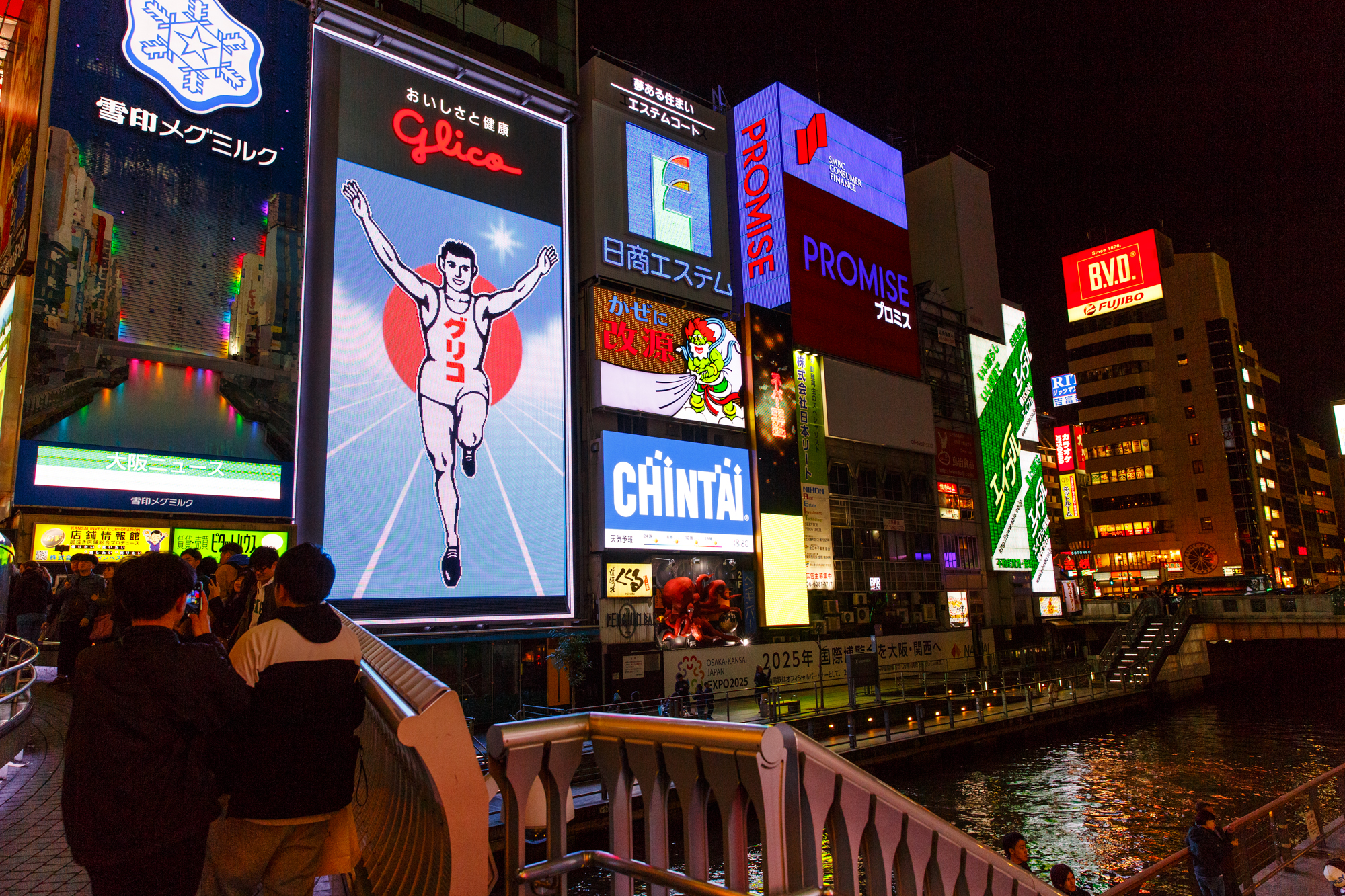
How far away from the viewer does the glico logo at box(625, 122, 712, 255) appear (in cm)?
2870

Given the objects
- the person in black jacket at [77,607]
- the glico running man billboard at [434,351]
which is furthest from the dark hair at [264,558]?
the glico running man billboard at [434,351]

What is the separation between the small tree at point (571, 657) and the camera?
917 inches

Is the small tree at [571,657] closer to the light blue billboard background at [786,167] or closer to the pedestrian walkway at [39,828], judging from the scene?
the pedestrian walkway at [39,828]

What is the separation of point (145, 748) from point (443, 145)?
2360cm

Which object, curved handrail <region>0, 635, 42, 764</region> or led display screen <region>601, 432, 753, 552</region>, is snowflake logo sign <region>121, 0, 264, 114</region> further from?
curved handrail <region>0, 635, 42, 764</region>

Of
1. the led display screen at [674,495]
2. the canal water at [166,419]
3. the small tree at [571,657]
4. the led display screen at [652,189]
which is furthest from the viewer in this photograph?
the led display screen at [652,189]

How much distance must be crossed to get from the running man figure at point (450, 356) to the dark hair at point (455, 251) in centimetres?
2

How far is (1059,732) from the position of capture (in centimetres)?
2795

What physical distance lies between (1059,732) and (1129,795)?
776 centimetres

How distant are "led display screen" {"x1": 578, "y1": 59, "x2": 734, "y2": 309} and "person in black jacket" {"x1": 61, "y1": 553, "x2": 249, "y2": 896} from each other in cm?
2485

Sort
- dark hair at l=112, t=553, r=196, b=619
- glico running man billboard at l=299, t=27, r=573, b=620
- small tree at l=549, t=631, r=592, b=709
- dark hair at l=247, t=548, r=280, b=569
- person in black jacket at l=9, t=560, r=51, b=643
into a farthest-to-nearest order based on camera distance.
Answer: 1. small tree at l=549, t=631, r=592, b=709
2. glico running man billboard at l=299, t=27, r=573, b=620
3. person in black jacket at l=9, t=560, r=51, b=643
4. dark hair at l=247, t=548, r=280, b=569
5. dark hair at l=112, t=553, r=196, b=619

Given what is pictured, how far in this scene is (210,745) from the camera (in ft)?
10.3

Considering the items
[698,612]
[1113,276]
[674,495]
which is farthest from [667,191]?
[1113,276]

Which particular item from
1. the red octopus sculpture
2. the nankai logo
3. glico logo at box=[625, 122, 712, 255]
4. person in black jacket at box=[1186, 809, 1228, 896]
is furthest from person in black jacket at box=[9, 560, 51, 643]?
the nankai logo
